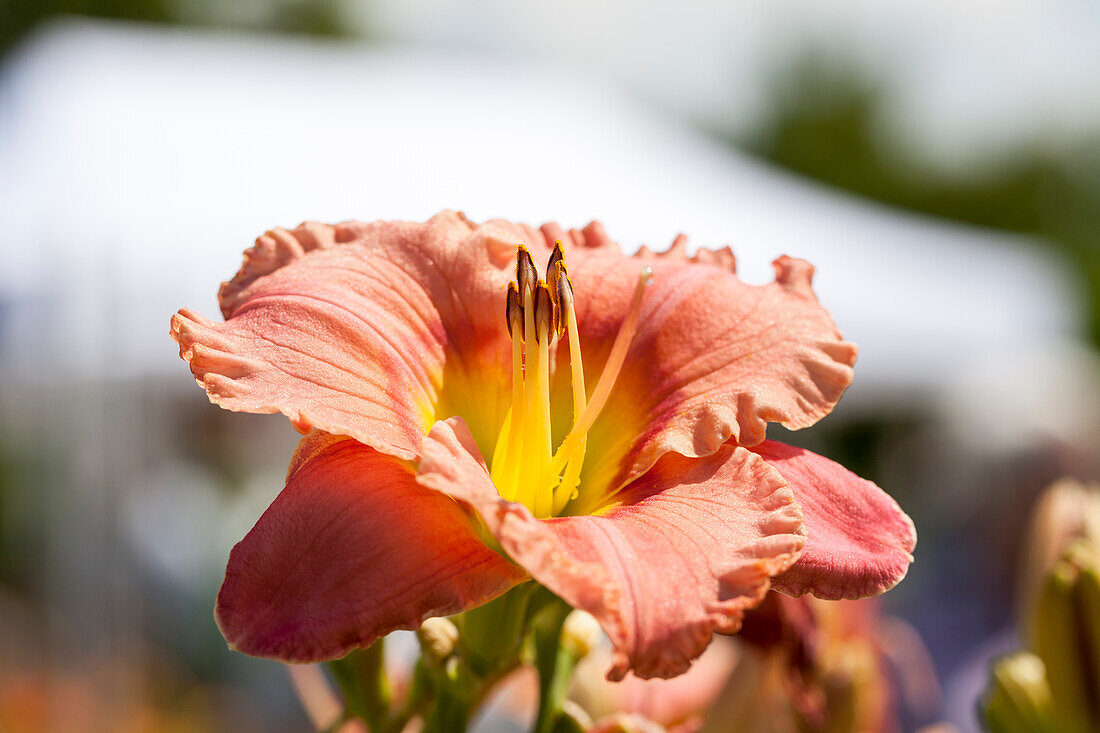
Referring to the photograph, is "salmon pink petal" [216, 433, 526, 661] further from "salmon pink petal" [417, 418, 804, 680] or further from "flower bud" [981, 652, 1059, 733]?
"flower bud" [981, 652, 1059, 733]

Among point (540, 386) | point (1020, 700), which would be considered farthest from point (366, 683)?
point (1020, 700)

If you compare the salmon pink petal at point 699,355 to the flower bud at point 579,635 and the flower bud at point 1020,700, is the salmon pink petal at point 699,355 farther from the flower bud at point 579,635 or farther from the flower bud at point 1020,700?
the flower bud at point 1020,700

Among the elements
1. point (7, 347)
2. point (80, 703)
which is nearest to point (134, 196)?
point (7, 347)

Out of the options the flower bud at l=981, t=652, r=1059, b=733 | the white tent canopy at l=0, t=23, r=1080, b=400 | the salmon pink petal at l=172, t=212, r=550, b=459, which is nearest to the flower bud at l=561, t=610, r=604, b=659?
the salmon pink petal at l=172, t=212, r=550, b=459

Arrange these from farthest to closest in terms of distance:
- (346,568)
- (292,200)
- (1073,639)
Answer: (292,200) < (1073,639) < (346,568)

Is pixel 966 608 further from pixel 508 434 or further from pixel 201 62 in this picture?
pixel 201 62

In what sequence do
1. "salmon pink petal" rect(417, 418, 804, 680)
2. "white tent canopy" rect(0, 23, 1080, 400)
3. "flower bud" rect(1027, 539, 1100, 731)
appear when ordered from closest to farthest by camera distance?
"salmon pink petal" rect(417, 418, 804, 680), "flower bud" rect(1027, 539, 1100, 731), "white tent canopy" rect(0, 23, 1080, 400)

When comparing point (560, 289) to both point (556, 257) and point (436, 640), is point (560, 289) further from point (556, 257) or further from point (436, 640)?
point (436, 640)
